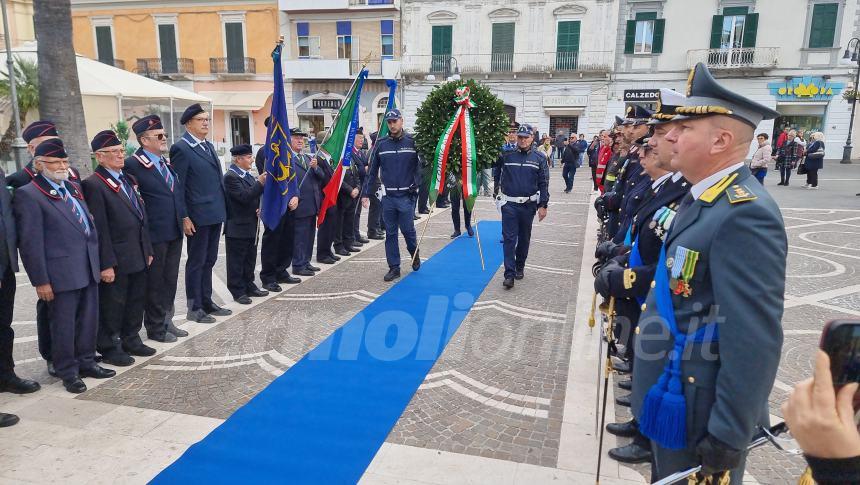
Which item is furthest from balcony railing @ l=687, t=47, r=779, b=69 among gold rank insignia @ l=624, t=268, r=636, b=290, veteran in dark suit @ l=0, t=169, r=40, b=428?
veteran in dark suit @ l=0, t=169, r=40, b=428

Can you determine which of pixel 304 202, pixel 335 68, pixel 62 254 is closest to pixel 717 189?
pixel 62 254

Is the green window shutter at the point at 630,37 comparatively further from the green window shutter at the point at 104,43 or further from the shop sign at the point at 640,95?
the green window shutter at the point at 104,43

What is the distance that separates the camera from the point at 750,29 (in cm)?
2527

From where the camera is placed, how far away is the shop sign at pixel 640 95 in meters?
26.2

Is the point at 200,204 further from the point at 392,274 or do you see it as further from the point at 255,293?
the point at 392,274

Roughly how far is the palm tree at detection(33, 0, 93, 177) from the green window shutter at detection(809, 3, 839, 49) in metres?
28.2

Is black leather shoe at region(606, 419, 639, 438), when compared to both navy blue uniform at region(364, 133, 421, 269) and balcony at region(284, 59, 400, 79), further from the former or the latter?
balcony at region(284, 59, 400, 79)

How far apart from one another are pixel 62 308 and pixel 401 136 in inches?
178

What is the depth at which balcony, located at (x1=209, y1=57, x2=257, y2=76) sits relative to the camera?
1175 inches

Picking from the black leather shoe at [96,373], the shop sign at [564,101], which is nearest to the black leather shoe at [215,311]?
the black leather shoe at [96,373]

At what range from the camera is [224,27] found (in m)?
29.9

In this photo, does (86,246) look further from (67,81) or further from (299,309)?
(67,81)

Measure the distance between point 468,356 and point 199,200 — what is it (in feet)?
10.1

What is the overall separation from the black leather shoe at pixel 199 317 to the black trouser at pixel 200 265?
0.17 feet
